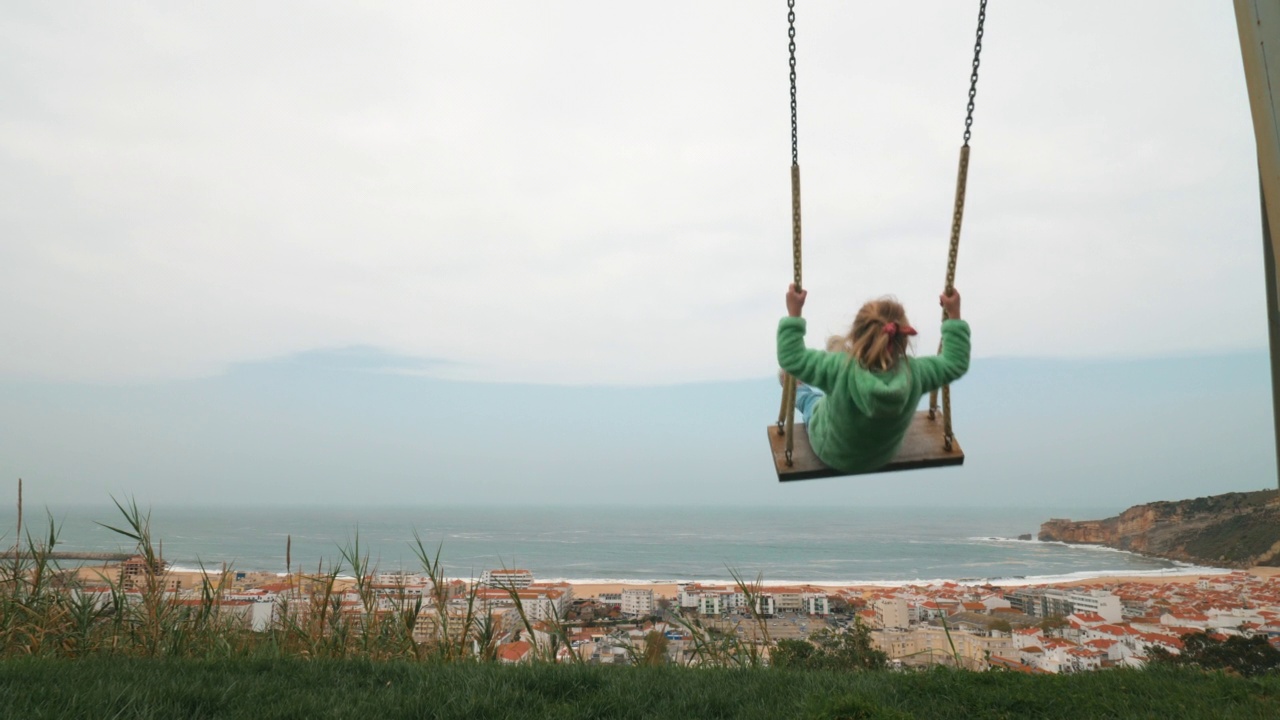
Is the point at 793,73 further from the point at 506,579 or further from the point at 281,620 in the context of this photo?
the point at 281,620

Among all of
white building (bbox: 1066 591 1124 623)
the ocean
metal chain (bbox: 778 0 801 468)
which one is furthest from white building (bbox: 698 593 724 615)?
the ocean

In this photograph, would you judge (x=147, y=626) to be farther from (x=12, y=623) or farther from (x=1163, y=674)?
(x=1163, y=674)

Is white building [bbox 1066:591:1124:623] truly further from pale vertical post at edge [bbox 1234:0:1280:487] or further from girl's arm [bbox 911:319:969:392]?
pale vertical post at edge [bbox 1234:0:1280:487]

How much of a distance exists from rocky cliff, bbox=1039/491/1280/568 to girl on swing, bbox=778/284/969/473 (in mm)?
19190

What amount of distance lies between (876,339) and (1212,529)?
25.1 meters

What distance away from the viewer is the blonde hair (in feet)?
10.3

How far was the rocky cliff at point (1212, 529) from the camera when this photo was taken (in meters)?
20.9

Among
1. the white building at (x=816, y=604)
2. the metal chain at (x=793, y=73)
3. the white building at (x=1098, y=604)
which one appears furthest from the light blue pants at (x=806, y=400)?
the white building at (x=1098, y=604)

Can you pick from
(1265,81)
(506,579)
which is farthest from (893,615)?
(1265,81)

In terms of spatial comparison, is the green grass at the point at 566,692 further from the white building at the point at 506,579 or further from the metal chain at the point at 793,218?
the metal chain at the point at 793,218

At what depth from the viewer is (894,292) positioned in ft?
11.6

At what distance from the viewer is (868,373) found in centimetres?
309

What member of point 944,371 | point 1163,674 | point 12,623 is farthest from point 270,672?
point 1163,674

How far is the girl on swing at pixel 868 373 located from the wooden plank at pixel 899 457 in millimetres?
56
